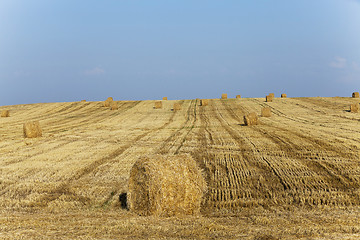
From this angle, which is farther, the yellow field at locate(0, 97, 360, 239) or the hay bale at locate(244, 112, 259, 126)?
the hay bale at locate(244, 112, 259, 126)

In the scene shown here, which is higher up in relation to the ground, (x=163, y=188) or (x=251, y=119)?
(x=251, y=119)

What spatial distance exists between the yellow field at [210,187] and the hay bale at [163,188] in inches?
12.9

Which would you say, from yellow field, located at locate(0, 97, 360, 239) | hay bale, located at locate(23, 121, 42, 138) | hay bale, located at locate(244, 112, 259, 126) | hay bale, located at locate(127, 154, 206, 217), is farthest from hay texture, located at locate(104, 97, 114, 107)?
hay bale, located at locate(127, 154, 206, 217)

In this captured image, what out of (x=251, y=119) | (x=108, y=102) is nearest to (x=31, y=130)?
(x=251, y=119)

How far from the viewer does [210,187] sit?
922 centimetres

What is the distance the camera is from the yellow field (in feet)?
20.2

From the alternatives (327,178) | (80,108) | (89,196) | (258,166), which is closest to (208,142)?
(258,166)

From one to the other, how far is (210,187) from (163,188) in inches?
87.0

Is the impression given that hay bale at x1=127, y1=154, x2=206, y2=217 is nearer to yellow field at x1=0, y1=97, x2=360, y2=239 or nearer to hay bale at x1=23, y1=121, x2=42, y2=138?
yellow field at x1=0, y1=97, x2=360, y2=239

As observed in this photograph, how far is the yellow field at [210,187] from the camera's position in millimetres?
6145

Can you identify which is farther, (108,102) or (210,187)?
(108,102)

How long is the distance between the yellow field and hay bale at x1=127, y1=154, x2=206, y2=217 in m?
0.33

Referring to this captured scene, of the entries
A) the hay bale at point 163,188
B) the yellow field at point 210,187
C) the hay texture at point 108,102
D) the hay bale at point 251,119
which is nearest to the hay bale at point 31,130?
the yellow field at point 210,187

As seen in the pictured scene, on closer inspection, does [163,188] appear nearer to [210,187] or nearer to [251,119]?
[210,187]
